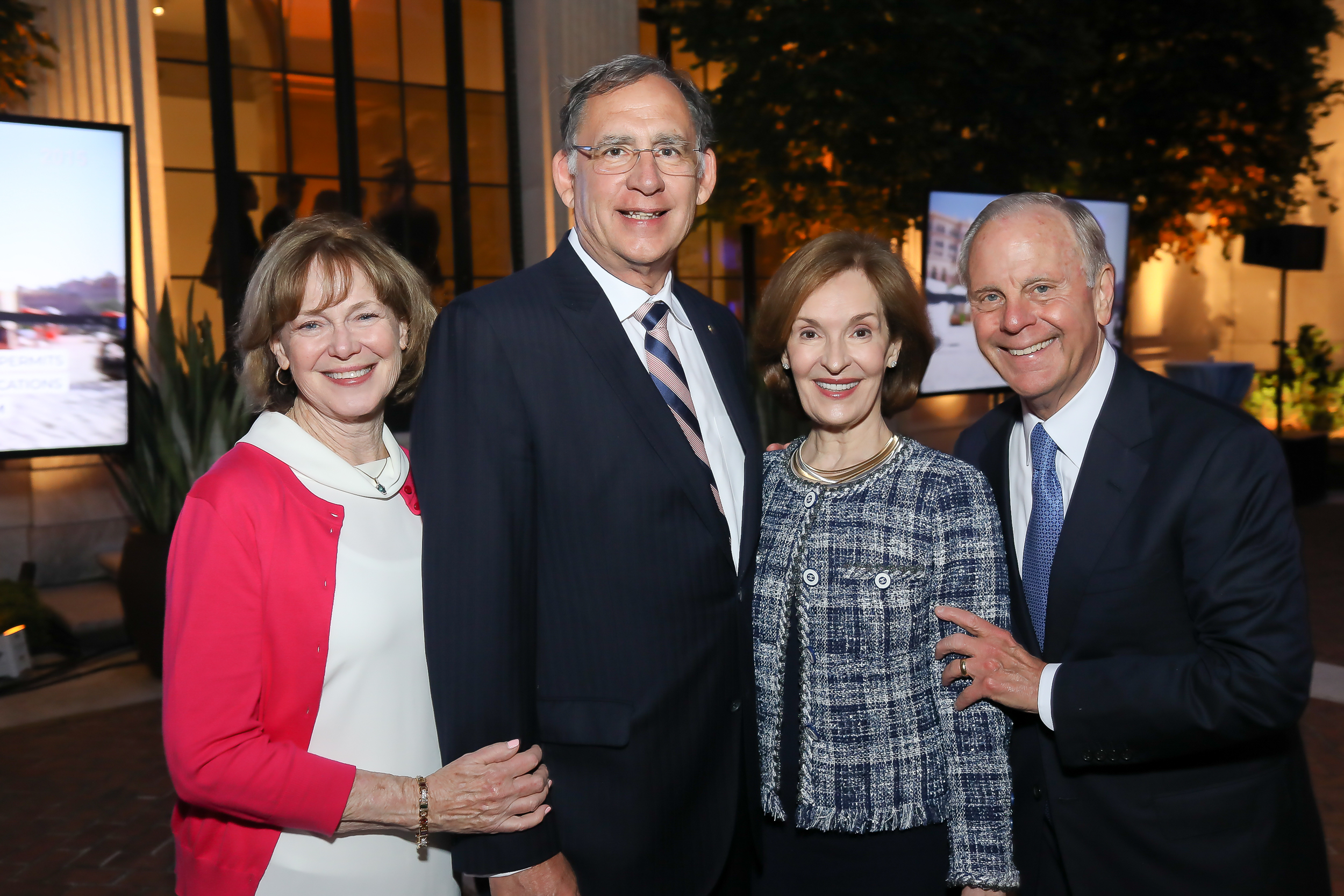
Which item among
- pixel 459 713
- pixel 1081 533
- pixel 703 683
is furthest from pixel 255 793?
pixel 1081 533

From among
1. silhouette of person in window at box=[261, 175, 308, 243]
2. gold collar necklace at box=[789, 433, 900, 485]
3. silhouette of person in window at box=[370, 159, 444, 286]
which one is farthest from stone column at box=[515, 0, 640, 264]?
gold collar necklace at box=[789, 433, 900, 485]

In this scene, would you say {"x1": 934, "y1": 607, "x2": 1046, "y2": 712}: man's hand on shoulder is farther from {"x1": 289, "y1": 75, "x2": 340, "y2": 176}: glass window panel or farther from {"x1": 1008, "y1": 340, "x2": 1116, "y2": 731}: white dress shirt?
{"x1": 289, "y1": 75, "x2": 340, "y2": 176}: glass window panel

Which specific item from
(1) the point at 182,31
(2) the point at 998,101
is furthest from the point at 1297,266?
(1) the point at 182,31

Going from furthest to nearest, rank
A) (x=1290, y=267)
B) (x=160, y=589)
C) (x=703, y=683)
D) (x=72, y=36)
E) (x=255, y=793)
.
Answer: (x=1290, y=267) < (x=72, y=36) < (x=160, y=589) < (x=703, y=683) < (x=255, y=793)

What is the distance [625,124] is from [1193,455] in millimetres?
1206

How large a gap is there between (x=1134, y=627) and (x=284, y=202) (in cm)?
732

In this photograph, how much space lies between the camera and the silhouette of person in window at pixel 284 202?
295 inches

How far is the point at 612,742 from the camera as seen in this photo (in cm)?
169

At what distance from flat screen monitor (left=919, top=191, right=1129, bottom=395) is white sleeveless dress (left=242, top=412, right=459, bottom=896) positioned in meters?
5.02

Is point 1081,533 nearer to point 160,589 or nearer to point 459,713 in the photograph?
point 459,713

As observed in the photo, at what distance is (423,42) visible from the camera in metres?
8.27

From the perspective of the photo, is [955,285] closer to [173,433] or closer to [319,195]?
[319,195]

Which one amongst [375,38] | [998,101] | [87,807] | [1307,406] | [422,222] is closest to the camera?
[87,807]

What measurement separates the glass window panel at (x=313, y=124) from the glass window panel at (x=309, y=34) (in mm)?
106
